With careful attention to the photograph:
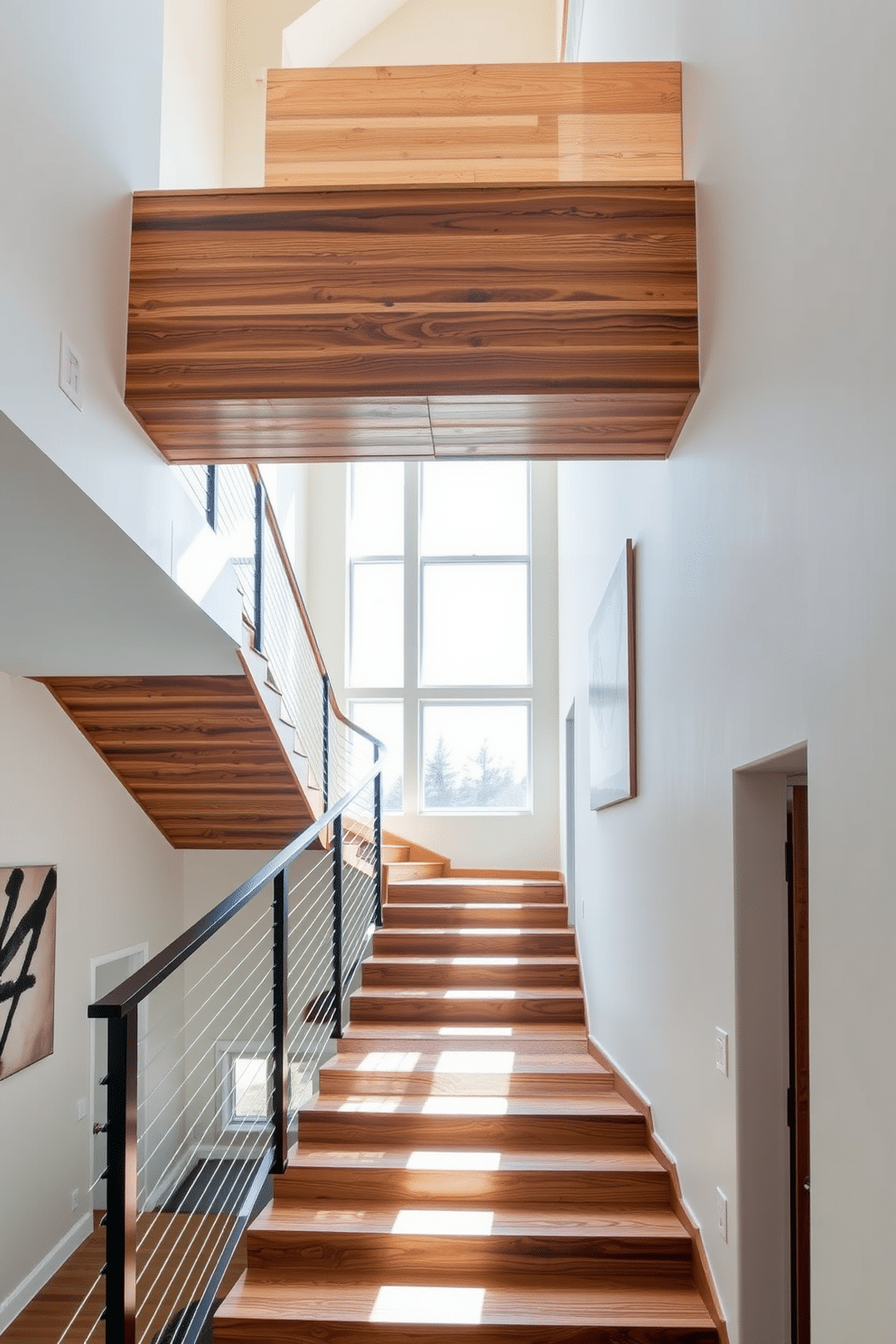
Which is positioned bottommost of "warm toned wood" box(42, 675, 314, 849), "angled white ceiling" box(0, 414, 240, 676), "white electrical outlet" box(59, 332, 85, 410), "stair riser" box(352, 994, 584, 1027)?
"stair riser" box(352, 994, 584, 1027)

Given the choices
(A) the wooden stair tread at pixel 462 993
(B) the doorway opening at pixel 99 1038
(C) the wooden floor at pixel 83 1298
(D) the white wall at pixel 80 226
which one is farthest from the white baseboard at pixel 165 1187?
(D) the white wall at pixel 80 226

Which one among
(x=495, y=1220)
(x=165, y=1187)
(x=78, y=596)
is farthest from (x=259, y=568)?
(x=165, y=1187)

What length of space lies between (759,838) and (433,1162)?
199 cm

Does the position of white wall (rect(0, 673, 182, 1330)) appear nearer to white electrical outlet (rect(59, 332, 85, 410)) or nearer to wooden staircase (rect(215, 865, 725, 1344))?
wooden staircase (rect(215, 865, 725, 1344))

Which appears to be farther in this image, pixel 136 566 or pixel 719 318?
pixel 136 566

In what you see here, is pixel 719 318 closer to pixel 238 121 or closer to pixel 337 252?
pixel 337 252

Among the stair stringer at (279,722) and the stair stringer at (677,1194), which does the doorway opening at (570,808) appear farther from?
the stair stringer at (677,1194)

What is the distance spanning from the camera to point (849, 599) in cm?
169

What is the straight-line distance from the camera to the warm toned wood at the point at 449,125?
345cm

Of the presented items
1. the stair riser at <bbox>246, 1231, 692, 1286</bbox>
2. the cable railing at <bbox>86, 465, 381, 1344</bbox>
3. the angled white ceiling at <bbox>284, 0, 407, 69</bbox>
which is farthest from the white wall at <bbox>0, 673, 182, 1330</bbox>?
the angled white ceiling at <bbox>284, 0, 407, 69</bbox>

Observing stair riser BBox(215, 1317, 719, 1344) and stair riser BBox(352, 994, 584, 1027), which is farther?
stair riser BBox(352, 994, 584, 1027)

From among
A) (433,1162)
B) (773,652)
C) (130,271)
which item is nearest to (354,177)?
(130,271)

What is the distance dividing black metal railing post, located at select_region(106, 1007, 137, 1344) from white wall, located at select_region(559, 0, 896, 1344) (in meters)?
1.18

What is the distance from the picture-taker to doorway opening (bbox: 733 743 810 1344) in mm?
2545
